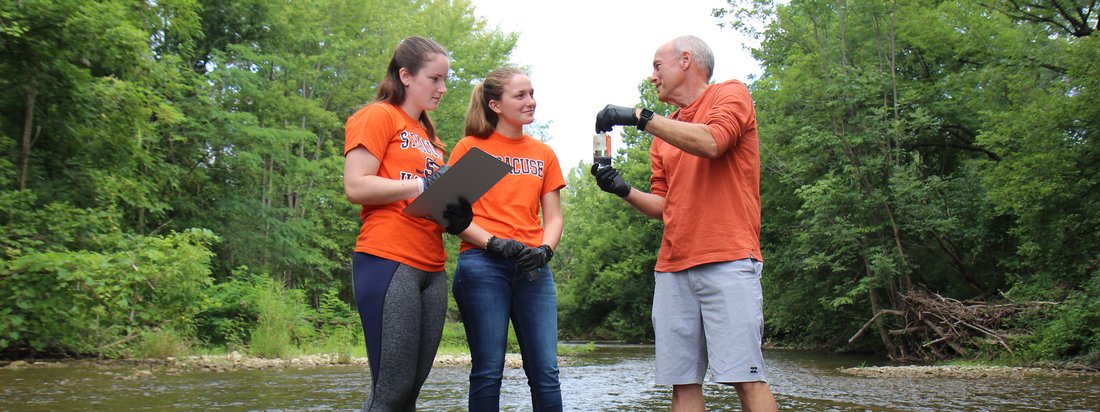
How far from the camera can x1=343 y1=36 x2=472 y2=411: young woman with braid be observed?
8.41 feet

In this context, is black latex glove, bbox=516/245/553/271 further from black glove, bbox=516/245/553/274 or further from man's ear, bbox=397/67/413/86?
man's ear, bbox=397/67/413/86

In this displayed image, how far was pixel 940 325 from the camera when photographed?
1485 cm

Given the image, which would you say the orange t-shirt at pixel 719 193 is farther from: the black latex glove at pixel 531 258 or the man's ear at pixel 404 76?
the man's ear at pixel 404 76

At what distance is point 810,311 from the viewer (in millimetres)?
20641

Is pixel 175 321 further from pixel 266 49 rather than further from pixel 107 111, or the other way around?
pixel 266 49

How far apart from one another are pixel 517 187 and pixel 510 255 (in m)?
0.36

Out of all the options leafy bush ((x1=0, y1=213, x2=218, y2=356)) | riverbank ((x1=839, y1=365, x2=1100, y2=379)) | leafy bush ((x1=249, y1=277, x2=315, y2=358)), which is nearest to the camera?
leafy bush ((x1=0, y1=213, x2=218, y2=356))

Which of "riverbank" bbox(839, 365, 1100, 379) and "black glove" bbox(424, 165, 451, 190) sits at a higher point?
"black glove" bbox(424, 165, 451, 190)

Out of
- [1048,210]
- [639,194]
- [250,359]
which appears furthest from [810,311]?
[639,194]

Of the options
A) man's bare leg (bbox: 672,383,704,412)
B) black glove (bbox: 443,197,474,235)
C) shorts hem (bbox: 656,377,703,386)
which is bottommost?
man's bare leg (bbox: 672,383,704,412)

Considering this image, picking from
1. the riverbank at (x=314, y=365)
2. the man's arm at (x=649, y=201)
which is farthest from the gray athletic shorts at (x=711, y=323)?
the riverbank at (x=314, y=365)

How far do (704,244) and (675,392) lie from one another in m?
0.57

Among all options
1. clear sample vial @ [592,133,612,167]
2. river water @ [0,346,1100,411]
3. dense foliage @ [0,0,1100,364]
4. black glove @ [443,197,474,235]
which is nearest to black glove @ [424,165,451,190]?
black glove @ [443,197,474,235]

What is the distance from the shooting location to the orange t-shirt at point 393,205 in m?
2.61
